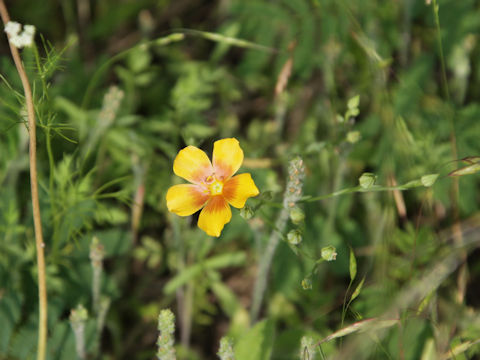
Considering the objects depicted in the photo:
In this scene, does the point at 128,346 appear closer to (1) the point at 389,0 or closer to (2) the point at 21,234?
(2) the point at 21,234

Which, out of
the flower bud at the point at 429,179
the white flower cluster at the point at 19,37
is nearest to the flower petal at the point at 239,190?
the flower bud at the point at 429,179

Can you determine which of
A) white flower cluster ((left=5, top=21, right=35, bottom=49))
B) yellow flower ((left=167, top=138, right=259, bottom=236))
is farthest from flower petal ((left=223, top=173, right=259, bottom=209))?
white flower cluster ((left=5, top=21, right=35, bottom=49))

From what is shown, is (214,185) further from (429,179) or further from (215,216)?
(429,179)

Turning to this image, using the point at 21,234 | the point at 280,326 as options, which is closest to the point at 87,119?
the point at 21,234

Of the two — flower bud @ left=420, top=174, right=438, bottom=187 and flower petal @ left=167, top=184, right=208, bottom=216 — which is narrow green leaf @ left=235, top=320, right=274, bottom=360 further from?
flower bud @ left=420, top=174, right=438, bottom=187

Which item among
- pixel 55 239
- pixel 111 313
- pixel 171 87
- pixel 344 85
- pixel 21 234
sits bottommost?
pixel 111 313

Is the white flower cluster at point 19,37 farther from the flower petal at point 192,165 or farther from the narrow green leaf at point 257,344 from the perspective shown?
the narrow green leaf at point 257,344
